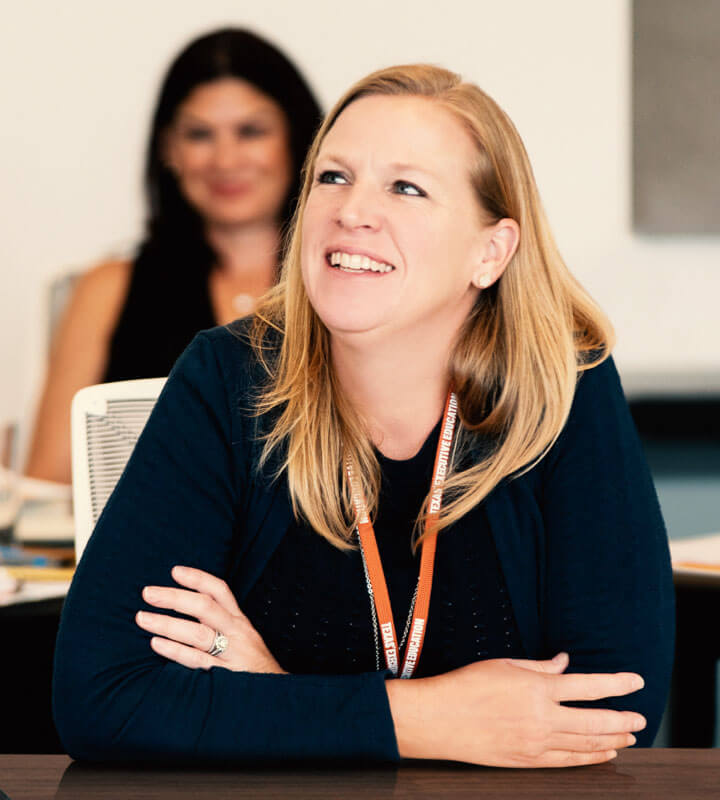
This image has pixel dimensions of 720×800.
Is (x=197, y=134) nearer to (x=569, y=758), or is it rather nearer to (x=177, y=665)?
(x=177, y=665)

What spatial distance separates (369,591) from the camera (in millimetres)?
1314

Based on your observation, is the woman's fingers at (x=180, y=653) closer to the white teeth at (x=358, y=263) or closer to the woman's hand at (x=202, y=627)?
the woman's hand at (x=202, y=627)

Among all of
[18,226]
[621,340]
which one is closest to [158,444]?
[18,226]

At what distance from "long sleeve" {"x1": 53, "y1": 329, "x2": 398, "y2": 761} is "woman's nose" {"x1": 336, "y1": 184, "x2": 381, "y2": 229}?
0.26 meters

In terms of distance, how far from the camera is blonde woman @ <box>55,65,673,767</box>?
1177 mm

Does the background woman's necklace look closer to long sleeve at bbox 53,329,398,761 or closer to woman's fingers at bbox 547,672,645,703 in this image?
long sleeve at bbox 53,329,398,761

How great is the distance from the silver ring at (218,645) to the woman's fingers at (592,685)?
0.37 metres

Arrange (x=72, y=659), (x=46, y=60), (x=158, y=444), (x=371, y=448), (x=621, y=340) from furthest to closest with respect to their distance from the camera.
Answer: (x=621, y=340) < (x=46, y=60) < (x=371, y=448) < (x=158, y=444) < (x=72, y=659)

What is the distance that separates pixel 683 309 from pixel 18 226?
94.5 inches

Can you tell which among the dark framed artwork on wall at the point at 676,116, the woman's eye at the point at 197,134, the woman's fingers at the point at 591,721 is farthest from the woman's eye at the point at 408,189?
the dark framed artwork on wall at the point at 676,116

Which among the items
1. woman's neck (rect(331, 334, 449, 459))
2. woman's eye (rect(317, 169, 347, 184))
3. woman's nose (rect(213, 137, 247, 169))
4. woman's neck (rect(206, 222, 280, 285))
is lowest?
woman's neck (rect(331, 334, 449, 459))

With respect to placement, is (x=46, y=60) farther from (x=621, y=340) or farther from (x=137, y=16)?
(x=621, y=340)

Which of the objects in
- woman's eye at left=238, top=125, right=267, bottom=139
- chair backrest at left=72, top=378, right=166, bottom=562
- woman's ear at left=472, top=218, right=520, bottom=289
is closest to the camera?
woman's ear at left=472, top=218, right=520, bottom=289

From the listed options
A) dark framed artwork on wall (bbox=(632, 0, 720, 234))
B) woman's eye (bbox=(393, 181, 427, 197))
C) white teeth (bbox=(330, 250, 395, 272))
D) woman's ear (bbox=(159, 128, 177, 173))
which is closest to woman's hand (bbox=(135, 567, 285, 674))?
white teeth (bbox=(330, 250, 395, 272))
